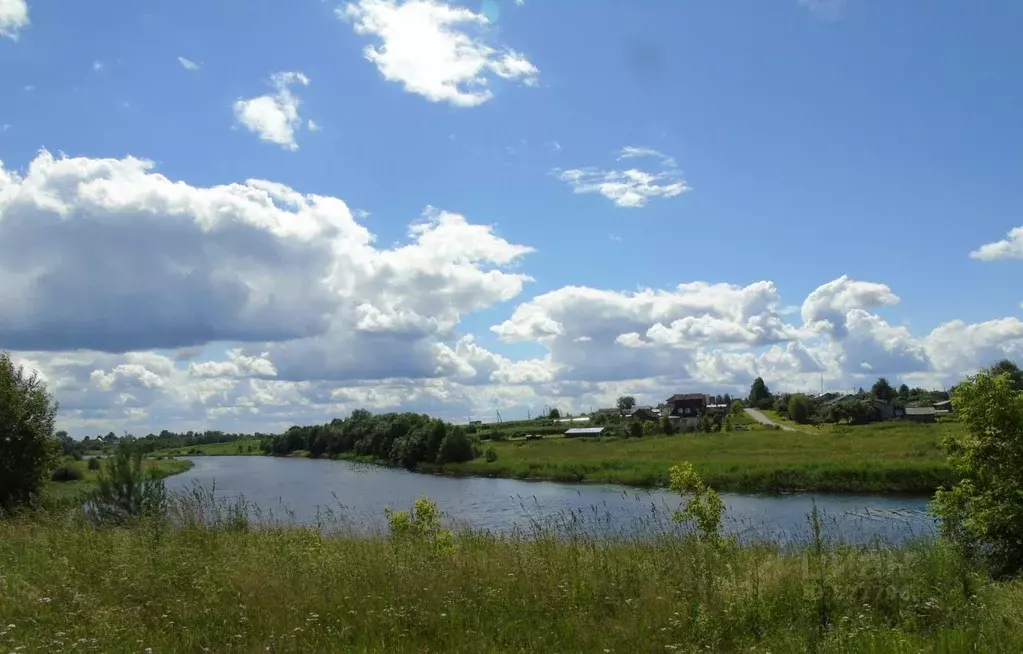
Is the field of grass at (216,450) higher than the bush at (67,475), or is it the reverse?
the bush at (67,475)

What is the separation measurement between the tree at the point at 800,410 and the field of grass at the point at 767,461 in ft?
38.5

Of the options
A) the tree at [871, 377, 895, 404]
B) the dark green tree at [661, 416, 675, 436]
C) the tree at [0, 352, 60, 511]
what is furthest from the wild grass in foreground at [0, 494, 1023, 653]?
the tree at [871, 377, 895, 404]

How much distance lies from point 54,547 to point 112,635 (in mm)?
3707

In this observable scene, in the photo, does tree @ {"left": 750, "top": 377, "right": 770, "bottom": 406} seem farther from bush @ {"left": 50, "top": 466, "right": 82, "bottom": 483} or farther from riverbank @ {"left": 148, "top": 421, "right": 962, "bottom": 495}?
bush @ {"left": 50, "top": 466, "right": 82, "bottom": 483}

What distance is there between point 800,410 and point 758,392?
44.8m

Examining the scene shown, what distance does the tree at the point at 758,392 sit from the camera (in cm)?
13069

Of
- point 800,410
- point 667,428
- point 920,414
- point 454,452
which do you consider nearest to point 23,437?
point 454,452

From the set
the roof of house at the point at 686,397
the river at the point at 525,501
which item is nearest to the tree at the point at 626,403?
the roof of house at the point at 686,397

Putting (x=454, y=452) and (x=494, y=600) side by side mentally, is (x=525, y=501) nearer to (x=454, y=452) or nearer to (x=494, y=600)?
(x=494, y=600)

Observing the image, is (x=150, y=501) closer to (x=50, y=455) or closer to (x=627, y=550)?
(x=627, y=550)

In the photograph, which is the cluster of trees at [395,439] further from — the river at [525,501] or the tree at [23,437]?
the tree at [23,437]

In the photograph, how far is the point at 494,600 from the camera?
6348 millimetres

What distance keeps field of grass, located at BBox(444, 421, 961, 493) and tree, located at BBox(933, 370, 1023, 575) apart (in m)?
24.3

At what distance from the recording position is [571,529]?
9680mm
